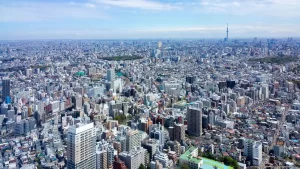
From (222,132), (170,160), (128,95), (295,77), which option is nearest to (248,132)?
(222,132)

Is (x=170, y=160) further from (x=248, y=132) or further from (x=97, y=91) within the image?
(x=97, y=91)

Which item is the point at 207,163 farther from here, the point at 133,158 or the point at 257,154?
the point at 133,158

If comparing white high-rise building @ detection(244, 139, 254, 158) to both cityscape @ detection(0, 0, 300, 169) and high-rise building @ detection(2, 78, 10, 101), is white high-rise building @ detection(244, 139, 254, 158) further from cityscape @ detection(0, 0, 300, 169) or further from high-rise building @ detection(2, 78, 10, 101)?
high-rise building @ detection(2, 78, 10, 101)

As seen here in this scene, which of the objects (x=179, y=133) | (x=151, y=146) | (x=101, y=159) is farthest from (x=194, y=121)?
(x=101, y=159)

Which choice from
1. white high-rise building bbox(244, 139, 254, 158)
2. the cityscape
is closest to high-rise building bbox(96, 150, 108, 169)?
the cityscape

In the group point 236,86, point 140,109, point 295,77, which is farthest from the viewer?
point 295,77

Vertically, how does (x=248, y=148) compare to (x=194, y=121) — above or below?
below
